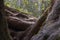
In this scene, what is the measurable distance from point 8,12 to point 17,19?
799 millimetres

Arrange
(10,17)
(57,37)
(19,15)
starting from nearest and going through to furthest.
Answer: (57,37) → (10,17) → (19,15)

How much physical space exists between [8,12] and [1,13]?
15.0 feet

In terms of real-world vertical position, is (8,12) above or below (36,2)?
below

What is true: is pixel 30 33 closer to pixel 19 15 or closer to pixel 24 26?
pixel 24 26

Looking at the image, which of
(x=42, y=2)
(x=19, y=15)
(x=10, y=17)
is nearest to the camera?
(x=10, y=17)

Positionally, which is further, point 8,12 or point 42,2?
point 42,2

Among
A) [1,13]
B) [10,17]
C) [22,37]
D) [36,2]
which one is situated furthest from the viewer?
[36,2]

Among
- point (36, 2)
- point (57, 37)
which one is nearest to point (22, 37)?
point (57, 37)

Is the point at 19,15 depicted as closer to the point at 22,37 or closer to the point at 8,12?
the point at 8,12

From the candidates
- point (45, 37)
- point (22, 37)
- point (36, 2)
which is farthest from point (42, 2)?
point (45, 37)

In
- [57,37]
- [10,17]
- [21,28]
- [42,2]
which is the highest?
[42,2]

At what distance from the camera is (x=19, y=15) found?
11305mm

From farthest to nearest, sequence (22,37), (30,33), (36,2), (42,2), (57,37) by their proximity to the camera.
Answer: (36,2) < (42,2) < (22,37) < (30,33) < (57,37)

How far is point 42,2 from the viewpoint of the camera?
1734 centimetres
